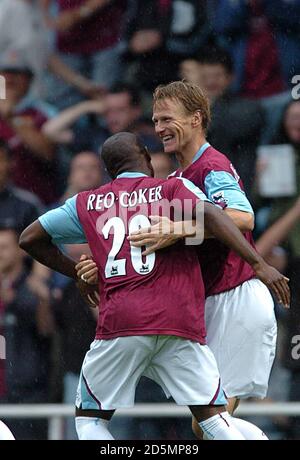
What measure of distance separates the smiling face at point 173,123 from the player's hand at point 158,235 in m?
0.68

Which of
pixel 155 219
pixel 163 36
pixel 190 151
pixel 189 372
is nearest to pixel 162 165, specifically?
pixel 163 36

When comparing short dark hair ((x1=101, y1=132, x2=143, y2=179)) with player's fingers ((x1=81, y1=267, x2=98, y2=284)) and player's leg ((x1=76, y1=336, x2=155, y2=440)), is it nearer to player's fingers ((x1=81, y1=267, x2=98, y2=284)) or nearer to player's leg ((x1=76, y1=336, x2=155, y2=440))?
player's fingers ((x1=81, y1=267, x2=98, y2=284))

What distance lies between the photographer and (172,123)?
221 inches

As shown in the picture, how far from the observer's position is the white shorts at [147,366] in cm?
503

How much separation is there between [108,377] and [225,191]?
3.30 feet

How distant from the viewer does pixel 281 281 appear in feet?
16.7

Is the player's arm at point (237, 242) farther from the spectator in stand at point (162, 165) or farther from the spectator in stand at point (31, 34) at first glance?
the spectator in stand at point (31, 34)

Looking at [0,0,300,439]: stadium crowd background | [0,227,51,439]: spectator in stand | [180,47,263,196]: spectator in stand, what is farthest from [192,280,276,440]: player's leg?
[0,227,51,439]: spectator in stand

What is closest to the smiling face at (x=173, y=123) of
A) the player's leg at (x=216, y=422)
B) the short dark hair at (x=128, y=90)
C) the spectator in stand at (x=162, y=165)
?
the player's leg at (x=216, y=422)

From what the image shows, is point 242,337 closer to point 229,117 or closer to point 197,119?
point 197,119

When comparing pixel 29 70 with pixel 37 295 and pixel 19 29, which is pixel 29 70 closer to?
pixel 19 29

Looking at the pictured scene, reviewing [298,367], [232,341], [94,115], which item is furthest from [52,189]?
[232,341]

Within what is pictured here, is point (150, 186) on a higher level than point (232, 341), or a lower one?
higher

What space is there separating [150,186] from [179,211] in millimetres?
169
